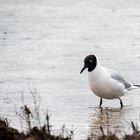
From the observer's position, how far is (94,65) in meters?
12.2

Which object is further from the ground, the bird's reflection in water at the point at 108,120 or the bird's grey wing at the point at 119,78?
the bird's grey wing at the point at 119,78

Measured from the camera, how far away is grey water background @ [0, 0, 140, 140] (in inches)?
411

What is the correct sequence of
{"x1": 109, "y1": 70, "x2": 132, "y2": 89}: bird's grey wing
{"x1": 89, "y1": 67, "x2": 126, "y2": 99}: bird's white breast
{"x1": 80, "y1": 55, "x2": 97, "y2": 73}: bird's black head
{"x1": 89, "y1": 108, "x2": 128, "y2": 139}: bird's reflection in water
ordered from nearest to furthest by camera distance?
{"x1": 89, "y1": 108, "x2": 128, "y2": 139}: bird's reflection in water, {"x1": 89, "y1": 67, "x2": 126, "y2": 99}: bird's white breast, {"x1": 109, "y1": 70, "x2": 132, "y2": 89}: bird's grey wing, {"x1": 80, "y1": 55, "x2": 97, "y2": 73}: bird's black head

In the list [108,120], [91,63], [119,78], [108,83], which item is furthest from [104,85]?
[108,120]

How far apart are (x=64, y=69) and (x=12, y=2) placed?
21.1ft

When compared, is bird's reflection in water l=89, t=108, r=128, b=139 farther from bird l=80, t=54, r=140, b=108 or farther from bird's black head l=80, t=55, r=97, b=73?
bird's black head l=80, t=55, r=97, b=73

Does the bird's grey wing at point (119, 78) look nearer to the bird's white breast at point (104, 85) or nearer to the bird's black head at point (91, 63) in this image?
the bird's white breast at point (104, 85)

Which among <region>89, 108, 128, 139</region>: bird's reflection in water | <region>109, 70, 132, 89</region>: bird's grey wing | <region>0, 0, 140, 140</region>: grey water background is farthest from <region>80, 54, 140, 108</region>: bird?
<region>89, 108, 128, 139</region>: bird's reflection in water

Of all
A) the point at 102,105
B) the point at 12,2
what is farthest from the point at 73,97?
the point at 12,2

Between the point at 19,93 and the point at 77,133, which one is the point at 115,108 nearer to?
the point at 19,93

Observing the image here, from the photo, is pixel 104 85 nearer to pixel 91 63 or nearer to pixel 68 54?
pixel 91 63

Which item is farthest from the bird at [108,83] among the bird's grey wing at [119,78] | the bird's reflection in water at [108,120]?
the bird's reflection in water at [108,120]

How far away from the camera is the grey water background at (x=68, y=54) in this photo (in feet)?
34.2

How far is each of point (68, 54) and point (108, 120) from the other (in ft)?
14.4
